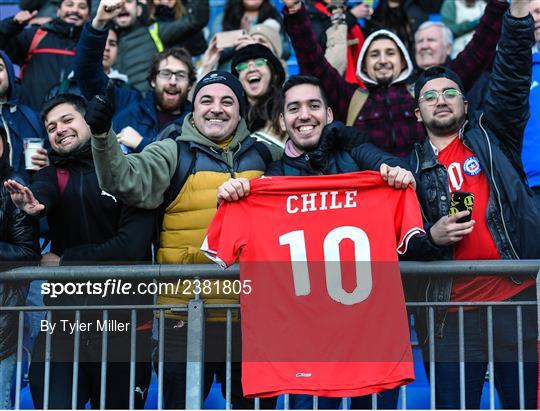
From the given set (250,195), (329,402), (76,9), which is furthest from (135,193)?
(76,9)

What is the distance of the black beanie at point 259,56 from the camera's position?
7.50 meters

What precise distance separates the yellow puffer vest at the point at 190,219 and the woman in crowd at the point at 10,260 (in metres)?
0.73

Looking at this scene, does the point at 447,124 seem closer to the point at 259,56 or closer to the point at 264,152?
the point at 264,152

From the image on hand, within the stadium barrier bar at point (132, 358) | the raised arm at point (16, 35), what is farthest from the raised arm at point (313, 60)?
the raised arm at point (16, 35)

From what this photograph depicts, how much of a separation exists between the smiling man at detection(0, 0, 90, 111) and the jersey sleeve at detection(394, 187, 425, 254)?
3.93 metres

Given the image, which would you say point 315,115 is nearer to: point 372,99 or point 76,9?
point 372,99

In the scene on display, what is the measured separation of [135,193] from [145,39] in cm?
376

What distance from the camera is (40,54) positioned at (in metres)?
8.88

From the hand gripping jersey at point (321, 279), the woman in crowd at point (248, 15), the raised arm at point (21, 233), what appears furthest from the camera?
the woman in crowd at point (248, 15)

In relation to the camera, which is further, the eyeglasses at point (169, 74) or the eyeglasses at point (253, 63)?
the eyeglasses at point (253, 63)

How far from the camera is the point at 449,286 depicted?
577 centimetres

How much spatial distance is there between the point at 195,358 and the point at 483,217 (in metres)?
1.76

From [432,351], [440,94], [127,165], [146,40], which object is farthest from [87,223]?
[146,40]

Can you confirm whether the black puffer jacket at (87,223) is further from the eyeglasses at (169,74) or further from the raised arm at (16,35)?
the raised arm at (16,35)
